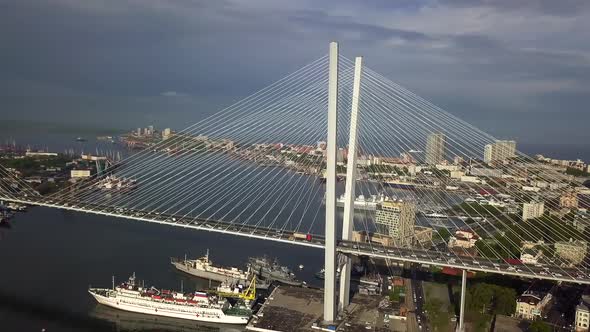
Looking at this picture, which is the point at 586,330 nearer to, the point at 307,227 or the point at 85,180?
the point at 307,227

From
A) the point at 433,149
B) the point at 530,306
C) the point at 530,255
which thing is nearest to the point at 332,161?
the point at 530,306

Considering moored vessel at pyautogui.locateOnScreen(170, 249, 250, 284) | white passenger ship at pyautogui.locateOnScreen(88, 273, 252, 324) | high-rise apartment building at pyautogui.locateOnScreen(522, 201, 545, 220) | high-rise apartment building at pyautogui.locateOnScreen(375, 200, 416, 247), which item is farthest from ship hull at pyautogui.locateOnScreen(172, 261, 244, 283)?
high-rise apartment building at pyautogui.locateOnScreen(522, 201, 545, 220)

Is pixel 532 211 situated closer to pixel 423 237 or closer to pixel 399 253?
pixel 423 237

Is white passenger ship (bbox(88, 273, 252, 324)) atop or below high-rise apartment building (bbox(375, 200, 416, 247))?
below

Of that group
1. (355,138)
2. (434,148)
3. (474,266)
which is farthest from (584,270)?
(434,148)

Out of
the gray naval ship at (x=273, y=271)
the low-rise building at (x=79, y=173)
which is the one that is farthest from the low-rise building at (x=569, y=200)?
the low-rise building at (x=79, y=173)

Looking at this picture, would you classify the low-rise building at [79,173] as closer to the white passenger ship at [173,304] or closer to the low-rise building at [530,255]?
the white passenger ship at [173,304]

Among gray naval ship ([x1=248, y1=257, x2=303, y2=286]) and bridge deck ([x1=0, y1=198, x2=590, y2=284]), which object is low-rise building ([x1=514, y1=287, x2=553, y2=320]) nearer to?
bridge deck ([x1=0, y1=198, x2=590, y2=284])
